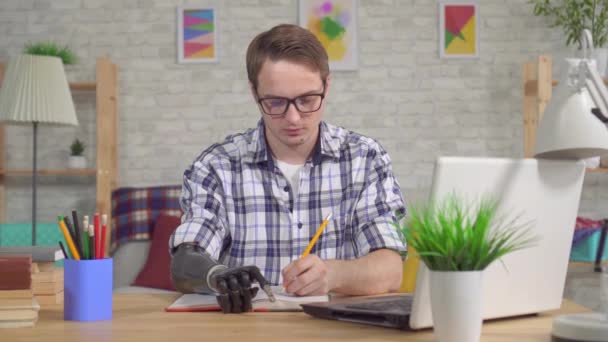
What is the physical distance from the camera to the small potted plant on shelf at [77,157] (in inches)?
162

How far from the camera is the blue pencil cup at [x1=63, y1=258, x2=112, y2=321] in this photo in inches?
50.8

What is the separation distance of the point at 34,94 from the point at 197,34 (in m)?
1.07

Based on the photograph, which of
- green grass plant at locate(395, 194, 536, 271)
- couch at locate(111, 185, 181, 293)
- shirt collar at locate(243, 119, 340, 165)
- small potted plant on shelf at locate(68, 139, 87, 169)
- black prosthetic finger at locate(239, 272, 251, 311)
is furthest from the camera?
small potted plant on shelf at locate(68, 139, 87, 169)

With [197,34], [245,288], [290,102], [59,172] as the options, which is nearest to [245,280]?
[245,288]

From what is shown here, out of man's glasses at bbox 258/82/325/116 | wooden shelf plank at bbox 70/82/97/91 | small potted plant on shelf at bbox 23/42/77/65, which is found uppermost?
small potted plant on shelf at bbox 23/42/77/65

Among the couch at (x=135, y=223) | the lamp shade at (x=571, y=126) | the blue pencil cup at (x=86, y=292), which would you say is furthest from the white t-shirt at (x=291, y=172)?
the couch at (x=135, y=223)

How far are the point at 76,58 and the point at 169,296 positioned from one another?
9.65 ft

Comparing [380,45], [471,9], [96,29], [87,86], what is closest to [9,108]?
[87,86]

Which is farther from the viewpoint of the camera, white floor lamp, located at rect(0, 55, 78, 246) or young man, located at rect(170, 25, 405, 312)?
white floor lamp, located at rect(0, 55, 78, 246)

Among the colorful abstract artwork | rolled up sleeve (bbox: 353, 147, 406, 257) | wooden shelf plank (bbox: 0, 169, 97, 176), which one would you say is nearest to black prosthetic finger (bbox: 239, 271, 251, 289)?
rolled up sleeve (bbox: 353, 147, 406, 257)

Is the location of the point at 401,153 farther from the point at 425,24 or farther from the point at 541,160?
the point at 541,160

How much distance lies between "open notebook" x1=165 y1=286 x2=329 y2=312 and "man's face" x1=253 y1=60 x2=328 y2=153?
1.54 feet

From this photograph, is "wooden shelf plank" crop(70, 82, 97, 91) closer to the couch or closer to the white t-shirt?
the couch

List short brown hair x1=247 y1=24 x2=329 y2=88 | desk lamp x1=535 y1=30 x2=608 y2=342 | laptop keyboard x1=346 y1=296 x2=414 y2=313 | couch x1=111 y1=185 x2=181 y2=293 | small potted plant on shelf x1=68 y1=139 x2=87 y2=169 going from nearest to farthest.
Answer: desk lamp x1=535 y1=30 x2=608 y2=342 < laptop keyboard x1=346 y1=296 x2=414 y2=313 < short brown hair x1=247 y1=24 x2=329 y2=88 < couch x1=111 y1=185 x2=181 y2=293 < small potted plant on shelf x1=68 y1=139 x2=87 y2=169
